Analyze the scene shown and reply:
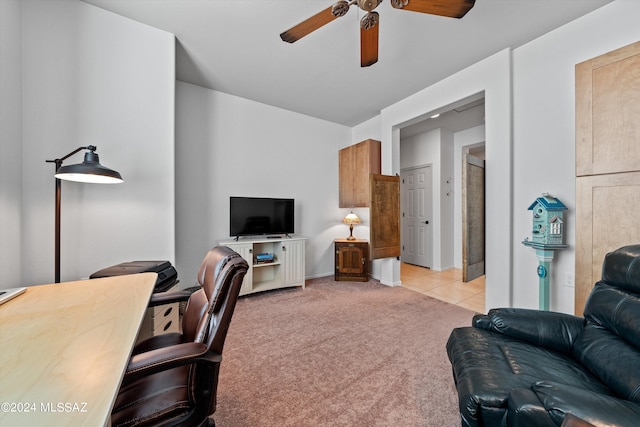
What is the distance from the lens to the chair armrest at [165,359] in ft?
2.41

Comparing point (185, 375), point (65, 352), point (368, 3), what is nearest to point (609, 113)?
point (368, 3)

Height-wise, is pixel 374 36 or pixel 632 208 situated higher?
pixel 374 36

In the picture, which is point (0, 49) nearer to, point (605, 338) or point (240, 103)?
point (240, 103)

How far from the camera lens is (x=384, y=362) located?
184 cm

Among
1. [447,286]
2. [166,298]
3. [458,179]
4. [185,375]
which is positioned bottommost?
[447,286]

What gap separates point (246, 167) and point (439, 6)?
2920 mm

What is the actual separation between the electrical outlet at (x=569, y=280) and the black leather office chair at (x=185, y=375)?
2.89 metres

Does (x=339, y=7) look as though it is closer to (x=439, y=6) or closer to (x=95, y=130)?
(x=439, y=6)

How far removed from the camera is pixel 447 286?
149 inches

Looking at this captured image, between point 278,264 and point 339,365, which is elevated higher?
point 278,264

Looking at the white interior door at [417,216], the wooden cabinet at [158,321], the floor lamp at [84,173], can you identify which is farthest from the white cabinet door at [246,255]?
the white interior door at [417,216]

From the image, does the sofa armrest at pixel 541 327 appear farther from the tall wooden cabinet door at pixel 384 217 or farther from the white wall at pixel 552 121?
the tall wooden cabinet door at pixel 384 217

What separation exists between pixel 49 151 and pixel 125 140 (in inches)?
19.7

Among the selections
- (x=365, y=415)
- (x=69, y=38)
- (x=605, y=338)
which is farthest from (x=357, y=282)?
(x=69, y=38)
